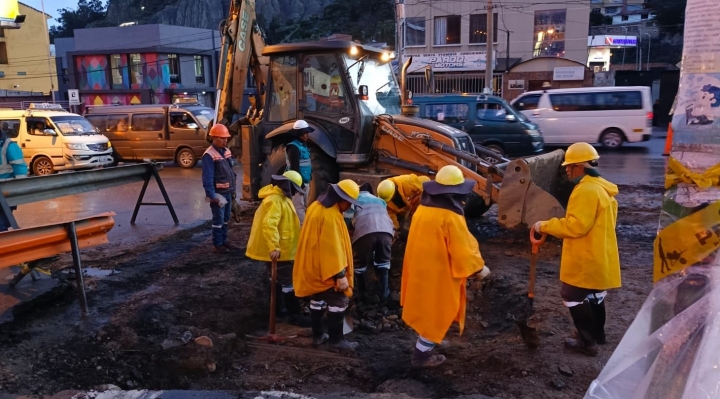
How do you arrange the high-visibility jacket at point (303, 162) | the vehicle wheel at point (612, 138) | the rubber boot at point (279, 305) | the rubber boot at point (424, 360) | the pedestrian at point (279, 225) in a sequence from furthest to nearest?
1. the vehicle wheel at point (612, 138)
2. the high-visibility jacket at point (303, 162)
3. the rubber boot at point (279, 305)
4. the pedestrian at point (279, 225)
5. the rubber boot at point (424, 360)

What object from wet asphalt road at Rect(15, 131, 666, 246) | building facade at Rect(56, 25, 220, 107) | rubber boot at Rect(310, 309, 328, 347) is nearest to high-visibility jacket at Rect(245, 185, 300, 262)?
rubber boot at Rect(310, 309, 328, 347)

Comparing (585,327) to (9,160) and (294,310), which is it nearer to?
(294,310)

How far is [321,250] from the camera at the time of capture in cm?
452

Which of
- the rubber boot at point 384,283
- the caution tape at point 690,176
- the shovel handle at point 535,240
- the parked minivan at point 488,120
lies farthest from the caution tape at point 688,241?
the parked minivan at point 488,120

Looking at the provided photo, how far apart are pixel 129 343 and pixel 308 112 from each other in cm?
453

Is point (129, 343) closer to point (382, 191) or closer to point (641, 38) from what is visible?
point (382, 191)

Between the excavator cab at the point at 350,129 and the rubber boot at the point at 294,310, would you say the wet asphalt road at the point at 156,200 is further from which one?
the rubber boot at the point at 294,310

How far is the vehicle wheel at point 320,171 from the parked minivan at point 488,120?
7.04 metres

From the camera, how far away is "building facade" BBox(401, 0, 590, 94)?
29.4 metres

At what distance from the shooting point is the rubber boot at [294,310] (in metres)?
5.56

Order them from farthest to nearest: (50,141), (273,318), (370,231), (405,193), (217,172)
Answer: (50,141)
(217,172)
(405,193)
(370,231)
(273,318)

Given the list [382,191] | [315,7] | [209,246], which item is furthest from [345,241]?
[315,7]

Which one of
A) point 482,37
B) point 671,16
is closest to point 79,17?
point 482,37

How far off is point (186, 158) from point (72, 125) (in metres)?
3.16
